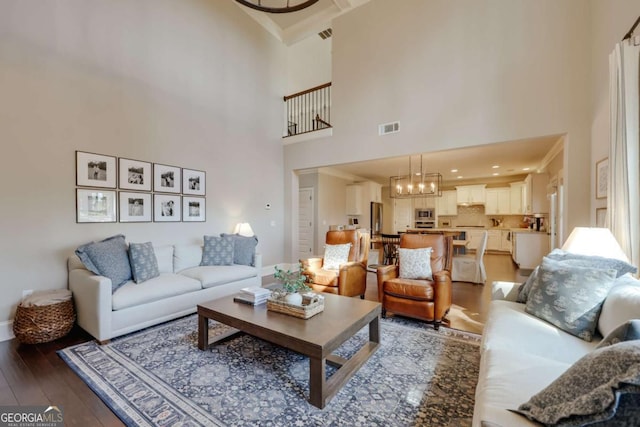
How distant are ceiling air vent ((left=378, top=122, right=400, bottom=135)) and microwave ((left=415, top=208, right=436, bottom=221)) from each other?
227 inches

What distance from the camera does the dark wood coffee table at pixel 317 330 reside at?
1756mm

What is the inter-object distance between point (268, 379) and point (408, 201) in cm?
893

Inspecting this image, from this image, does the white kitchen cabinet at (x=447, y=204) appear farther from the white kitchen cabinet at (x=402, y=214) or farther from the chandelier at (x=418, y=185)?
the chandelier at (x=418, y=185)

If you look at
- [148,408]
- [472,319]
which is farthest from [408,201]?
[148,408]

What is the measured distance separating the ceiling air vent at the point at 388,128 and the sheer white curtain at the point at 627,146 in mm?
2709

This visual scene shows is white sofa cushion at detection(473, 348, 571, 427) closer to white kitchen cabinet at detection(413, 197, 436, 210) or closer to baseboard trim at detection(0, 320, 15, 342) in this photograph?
baseboard trim at detection(0, 320, 15, 342)

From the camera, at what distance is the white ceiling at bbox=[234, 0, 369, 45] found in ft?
17.8

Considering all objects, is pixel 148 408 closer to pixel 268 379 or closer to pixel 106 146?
pixel 268 379

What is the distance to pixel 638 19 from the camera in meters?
2.21

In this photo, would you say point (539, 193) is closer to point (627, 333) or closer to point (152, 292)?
point (627, 333)

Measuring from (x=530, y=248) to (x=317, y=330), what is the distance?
6.22 metres

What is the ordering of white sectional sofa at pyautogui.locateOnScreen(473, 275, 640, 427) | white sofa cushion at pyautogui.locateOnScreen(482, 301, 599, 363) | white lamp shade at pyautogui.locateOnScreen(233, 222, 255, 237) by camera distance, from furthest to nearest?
white lamp shade at pyautogui.locateOnScreen(233, 222, 255, 237) < white sofa cushion at pyautogui.locateOnScreen(482, 301, 599, 363) < white sectional sofa at pyautogui.locateOnScreen(473, 275, 640, 427)

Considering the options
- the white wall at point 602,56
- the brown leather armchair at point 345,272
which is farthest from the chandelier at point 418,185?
the white wall at point 602,56

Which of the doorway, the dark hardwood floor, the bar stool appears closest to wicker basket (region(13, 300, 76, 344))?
the dark hardwood floor
